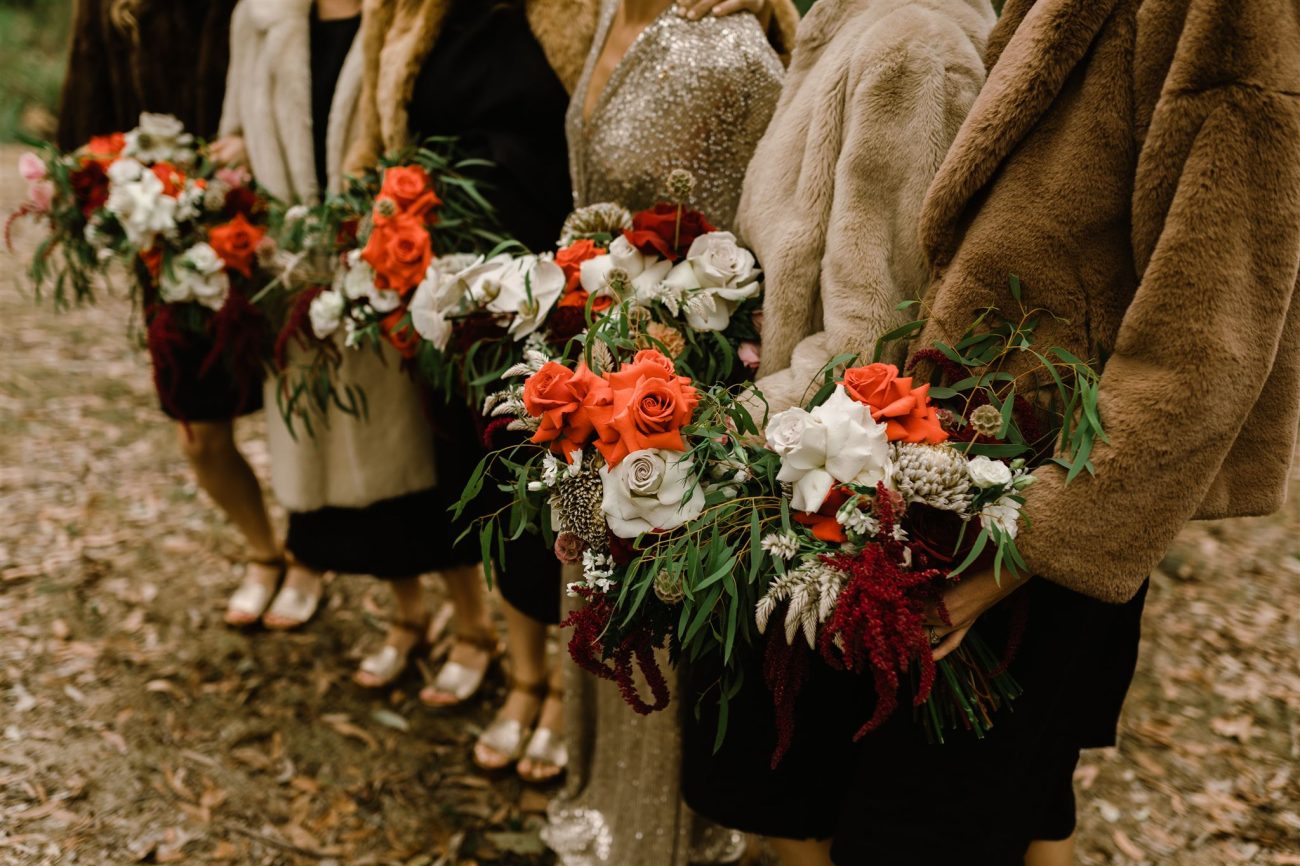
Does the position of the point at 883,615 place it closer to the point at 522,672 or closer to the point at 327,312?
the point at 327,312

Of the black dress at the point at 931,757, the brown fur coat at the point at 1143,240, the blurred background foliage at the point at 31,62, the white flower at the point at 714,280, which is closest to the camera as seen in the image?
the brown fur coat at the point at 1143,240

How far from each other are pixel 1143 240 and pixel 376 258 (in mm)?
1600

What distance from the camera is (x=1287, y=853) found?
8.95 feet

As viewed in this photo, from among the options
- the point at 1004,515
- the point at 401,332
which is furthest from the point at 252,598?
the point at 1004,515

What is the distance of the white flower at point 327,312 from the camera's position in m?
2.36

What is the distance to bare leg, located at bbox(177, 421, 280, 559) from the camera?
3215 millimetres

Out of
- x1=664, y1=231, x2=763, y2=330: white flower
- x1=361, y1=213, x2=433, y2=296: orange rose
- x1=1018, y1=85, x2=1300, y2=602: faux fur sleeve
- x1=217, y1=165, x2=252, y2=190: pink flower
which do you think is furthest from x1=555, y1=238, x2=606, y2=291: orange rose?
x1=217, y1=165, x2=252, y2=190: pink flower

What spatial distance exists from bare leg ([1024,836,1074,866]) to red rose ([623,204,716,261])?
1.40 meters

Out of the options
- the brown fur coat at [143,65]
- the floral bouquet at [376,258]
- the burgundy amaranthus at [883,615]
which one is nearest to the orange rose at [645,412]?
the burgundy amaranthus at [883,615]

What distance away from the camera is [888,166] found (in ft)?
5.07

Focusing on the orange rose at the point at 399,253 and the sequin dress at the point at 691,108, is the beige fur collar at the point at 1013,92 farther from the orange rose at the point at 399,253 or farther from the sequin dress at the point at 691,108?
the orange rose at the point at 399,253

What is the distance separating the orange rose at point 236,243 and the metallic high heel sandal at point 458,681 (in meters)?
1.38

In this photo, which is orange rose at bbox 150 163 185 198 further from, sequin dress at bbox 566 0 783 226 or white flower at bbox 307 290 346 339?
sequin dress at bbox 566 0 783 226

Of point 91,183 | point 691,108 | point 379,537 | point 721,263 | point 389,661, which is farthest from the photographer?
point 389,661
